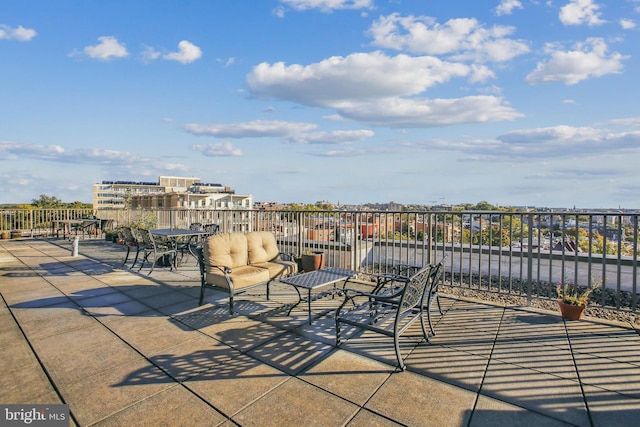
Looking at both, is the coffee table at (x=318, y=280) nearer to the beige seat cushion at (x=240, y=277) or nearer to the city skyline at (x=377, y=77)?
the beige seat cushion at (x=240, y=277)

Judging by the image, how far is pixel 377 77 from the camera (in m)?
9.88

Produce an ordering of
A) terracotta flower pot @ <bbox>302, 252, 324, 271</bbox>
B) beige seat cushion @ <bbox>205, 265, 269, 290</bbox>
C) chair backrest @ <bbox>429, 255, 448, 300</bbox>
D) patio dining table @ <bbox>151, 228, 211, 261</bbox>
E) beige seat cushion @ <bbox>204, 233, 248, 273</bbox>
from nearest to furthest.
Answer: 1. chair backrest @ <bbox>429, 255, 448, 300</bbox>
2. beige seat cushion @ <bbox>205, 265, 269, 290</bbox>
3. beige seat cushion @ <bbox>204, 233, 248, 273</bbox>
4. terracotta flower pot @ <bbox>302, 252, 324, 271</bbox>
5. patio dining table @ <bbox>151, 228, 211, 261</bbox>

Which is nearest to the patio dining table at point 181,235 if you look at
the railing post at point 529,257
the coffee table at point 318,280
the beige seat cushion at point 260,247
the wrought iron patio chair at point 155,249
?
the wrought iron patio chair at point 155,249

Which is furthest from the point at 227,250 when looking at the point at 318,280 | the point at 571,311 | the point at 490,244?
the point at 571,311

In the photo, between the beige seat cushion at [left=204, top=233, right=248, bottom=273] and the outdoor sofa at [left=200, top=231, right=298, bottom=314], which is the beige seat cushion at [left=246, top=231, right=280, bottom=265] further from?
the beige seat cushion at [left=204, top=233, right=248, bottom=273]

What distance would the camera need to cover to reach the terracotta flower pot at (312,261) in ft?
19.8

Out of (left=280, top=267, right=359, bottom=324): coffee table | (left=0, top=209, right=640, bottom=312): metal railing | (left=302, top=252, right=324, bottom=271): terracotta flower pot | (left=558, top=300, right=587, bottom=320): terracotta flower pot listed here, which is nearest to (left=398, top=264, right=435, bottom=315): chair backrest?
(left=280, top=267, right=359, bottom=324): coffee table

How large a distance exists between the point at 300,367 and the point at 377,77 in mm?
9284

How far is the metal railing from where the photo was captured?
12.8 feet

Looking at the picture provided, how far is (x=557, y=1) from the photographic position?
215 inches

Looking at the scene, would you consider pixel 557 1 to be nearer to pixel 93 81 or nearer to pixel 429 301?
pixel 429 301

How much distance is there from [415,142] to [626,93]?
38.2ft

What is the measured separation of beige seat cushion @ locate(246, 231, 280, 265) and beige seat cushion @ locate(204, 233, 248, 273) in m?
0.11

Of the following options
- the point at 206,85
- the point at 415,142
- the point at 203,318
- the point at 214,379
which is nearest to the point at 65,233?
the point at 206,85
